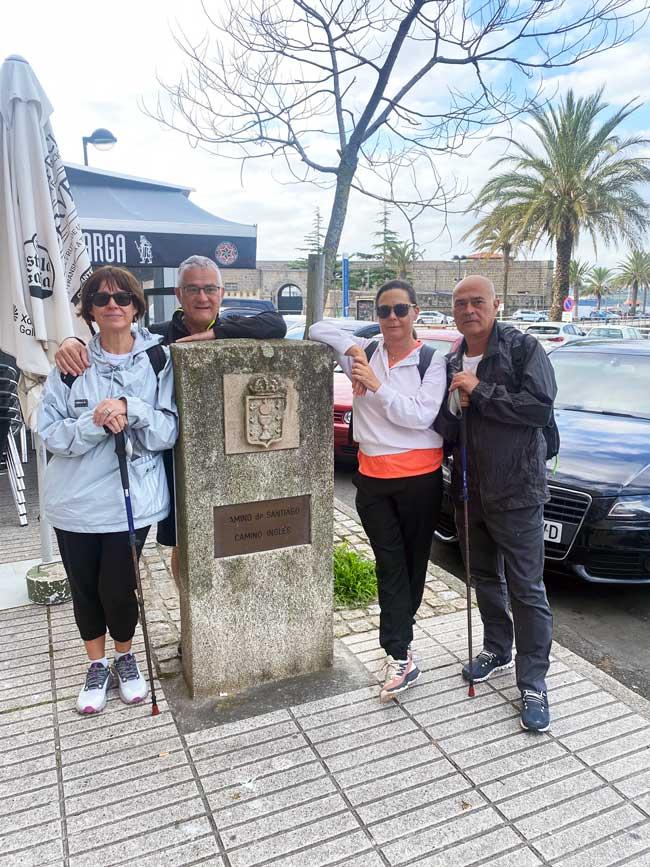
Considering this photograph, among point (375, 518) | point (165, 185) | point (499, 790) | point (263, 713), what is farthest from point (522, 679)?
point (165, 185)

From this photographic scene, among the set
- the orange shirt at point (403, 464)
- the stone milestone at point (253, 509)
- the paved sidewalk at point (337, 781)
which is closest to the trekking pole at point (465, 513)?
the orange shirt at point (403, 464)

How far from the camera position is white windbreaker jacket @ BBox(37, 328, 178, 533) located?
2686 millimetres

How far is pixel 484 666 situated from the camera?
127 inches

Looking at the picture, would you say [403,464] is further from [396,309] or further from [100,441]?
[100,441]

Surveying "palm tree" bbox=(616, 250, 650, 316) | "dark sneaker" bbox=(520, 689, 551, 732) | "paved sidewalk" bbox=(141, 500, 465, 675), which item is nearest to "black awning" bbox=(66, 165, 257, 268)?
"paved sidewalk" bbox=(141, 500, 465, 675)

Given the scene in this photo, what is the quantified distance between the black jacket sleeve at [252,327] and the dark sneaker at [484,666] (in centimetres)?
183

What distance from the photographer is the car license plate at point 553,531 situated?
426 cm

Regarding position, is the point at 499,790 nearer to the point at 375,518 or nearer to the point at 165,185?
the point at 375,518

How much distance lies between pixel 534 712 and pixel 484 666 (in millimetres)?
400

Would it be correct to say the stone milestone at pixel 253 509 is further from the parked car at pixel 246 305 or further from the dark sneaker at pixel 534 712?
the parked car at pixel 246 305

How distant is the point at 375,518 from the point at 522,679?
0.98 meters

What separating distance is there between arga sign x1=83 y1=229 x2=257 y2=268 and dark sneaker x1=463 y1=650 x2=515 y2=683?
193 inches

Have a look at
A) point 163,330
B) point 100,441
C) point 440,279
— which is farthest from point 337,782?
point 440,279

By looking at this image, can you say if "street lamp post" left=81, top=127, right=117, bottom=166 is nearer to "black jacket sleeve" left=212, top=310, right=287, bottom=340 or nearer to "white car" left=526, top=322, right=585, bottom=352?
"black jacket sleeve" left=212, top=310, right=287, bottom=340
